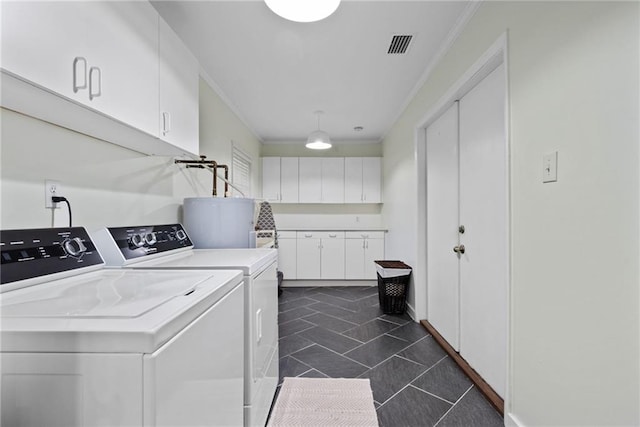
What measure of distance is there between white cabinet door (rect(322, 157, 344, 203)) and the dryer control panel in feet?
11.2

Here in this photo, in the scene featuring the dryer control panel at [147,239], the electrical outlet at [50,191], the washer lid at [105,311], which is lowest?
the washer lid at [105,311]

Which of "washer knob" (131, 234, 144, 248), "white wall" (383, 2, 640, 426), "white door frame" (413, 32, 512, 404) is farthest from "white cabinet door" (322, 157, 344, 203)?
"washer knob" (131, 234, 144, 248)

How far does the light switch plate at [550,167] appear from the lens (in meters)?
1.24

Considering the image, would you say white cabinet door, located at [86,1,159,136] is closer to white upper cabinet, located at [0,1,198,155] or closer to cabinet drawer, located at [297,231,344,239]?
white upper cabinet, located at [0,1,198,155]

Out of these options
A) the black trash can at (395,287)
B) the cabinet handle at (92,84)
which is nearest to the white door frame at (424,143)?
the black trash can at (395,287)

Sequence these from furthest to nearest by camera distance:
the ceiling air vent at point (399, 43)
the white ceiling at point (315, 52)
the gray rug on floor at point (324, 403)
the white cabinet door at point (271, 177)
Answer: the white cabinet door at point (271, 177), the ceiling air vent at point (399, 43), the white ceiling at point (315, 52), the gray rug on floor at point (324, 403)

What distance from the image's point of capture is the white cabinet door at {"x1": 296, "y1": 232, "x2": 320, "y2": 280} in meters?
4.83

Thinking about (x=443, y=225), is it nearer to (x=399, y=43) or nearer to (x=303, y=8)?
(x=399, y=43)

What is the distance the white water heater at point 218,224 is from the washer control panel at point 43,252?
2.55ft

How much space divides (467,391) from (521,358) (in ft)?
2.11

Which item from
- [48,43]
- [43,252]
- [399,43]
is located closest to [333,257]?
[399,43]

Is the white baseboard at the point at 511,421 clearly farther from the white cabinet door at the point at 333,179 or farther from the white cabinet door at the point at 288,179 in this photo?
the white cabinet door at the point at 288,179

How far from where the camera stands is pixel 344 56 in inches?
96.1

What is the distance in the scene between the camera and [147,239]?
1.56 metres
